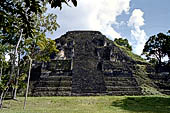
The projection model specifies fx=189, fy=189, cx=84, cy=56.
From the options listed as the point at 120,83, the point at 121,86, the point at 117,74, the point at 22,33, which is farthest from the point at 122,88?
the point at 22,33

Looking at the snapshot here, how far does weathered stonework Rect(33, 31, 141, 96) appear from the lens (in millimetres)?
20062

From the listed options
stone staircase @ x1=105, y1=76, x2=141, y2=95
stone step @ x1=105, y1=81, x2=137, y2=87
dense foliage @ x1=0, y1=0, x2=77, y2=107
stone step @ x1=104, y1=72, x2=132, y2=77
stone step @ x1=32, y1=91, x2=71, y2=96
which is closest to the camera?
dense foliage @ x1=0, y1=0, x2=77, y2=107

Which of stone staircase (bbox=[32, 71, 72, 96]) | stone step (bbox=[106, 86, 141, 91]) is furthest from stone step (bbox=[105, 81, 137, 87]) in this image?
stone staircase (bbox=[32, 71, 72, 96])

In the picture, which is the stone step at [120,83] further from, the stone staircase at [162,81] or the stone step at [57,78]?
the stone step at [57,78]

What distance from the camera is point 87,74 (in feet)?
76.4

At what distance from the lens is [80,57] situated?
28.1 metres

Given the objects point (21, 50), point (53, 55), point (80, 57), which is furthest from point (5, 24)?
point (53, 55)

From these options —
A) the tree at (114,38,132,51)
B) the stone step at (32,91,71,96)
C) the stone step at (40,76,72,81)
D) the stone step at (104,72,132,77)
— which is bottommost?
the stone step at (32,91,71,96)

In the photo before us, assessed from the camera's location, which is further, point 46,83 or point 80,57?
point 80,57

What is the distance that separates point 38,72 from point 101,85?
8863 millimetres

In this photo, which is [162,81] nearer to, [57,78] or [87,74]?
[87,74]

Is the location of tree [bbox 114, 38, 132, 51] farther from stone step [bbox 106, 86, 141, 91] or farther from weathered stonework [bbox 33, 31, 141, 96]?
stone step [bbox 106, 86, 141, 91]

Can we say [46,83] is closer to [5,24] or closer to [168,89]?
[168,89]

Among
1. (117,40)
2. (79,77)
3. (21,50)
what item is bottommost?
(79,77)
